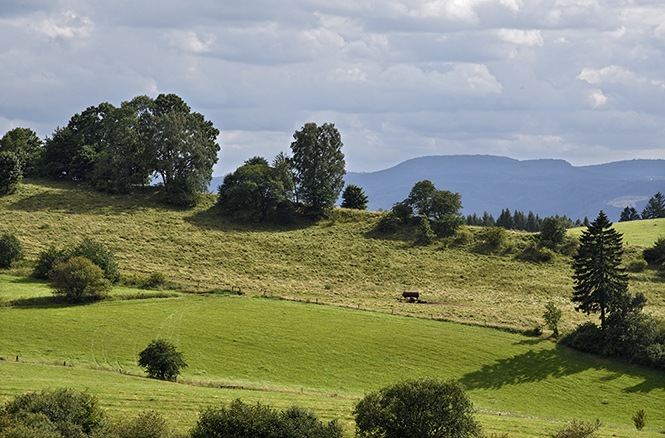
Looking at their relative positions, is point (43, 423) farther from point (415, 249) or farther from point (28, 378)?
point (415, 249)

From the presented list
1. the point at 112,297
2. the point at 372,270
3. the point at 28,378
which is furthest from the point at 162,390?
the point at 372,270

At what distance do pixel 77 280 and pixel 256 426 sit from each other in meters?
41.3

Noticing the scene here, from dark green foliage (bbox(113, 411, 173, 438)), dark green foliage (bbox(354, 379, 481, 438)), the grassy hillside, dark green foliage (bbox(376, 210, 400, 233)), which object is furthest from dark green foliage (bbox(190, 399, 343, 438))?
dark green foliage (bbox(376, 210, 400, 233))

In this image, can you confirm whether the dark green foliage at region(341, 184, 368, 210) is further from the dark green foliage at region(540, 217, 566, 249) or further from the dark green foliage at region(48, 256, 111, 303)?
the dark green foliage at region(48, 256, 111, 303)

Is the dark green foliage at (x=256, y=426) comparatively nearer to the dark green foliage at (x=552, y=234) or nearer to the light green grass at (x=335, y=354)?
the light green grass at (x=335, y=354)

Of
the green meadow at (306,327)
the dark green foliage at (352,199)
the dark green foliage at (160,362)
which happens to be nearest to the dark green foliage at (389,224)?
the green meadow at (306,327)

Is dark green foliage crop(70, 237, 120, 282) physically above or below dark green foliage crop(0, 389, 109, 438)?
above

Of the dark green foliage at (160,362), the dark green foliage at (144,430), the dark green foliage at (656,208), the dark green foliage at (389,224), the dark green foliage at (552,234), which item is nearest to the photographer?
the dark green foliage at (144,430)

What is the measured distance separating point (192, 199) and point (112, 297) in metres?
53.0

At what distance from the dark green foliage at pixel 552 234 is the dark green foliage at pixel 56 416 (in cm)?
8932

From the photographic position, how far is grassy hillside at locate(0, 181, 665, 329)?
7556cm

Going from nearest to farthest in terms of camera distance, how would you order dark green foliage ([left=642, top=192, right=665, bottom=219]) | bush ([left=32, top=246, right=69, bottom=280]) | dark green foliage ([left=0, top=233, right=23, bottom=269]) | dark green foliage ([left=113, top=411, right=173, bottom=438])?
dark green foliage ([left=113, top=411, right=173, bottom=438])
bush ([left=32, top=246, right=69, bottom=280])
dark green foliage ([left=0, top=233, right=23, bottom=269])
dark green foliage ([left=642, top=192, right=665, bottom=219])

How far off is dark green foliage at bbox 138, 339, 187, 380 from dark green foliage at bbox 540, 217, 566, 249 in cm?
7663

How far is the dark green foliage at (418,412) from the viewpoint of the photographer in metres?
26.3
